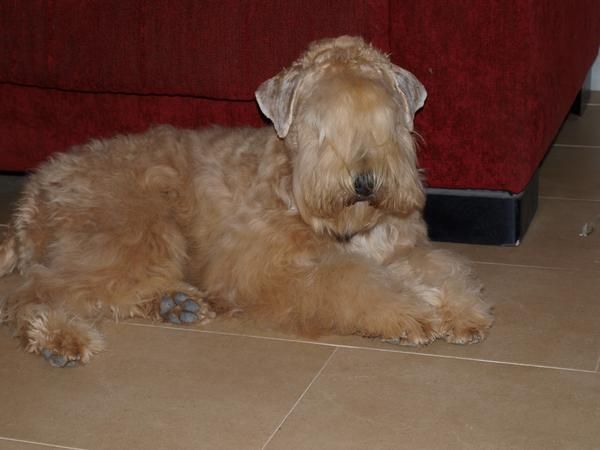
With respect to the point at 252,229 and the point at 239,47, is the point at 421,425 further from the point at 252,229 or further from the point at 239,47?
the point at 239,47

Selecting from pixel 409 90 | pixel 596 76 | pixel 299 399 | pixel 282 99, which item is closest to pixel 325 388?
pixel 299 399

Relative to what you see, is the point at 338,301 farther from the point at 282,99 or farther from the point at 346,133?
the point at 282,99

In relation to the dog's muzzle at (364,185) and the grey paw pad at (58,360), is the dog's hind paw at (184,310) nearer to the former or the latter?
the grey paw pad at (58,360)

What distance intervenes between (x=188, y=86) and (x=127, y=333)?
134 centimetres

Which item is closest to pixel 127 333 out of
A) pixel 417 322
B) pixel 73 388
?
pixel 73 388

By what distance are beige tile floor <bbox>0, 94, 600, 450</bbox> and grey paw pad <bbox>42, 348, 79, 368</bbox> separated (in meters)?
0.03

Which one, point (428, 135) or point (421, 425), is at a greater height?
point (428, 135)

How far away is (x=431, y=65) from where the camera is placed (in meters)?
4.39

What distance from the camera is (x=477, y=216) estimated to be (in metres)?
4.64

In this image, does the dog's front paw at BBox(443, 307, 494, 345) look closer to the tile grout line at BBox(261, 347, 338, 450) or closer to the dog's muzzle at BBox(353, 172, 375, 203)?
the tile grout line at BBox(261, 347, 338, 450)

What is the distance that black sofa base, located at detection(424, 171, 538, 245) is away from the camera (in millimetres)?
4594

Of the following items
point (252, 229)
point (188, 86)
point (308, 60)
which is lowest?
point (252, 229)

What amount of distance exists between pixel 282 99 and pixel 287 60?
2.28 feet

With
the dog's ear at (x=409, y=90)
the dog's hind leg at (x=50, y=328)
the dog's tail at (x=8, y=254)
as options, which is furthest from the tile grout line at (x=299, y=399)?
the dog's tail at (x=8, y=254)
